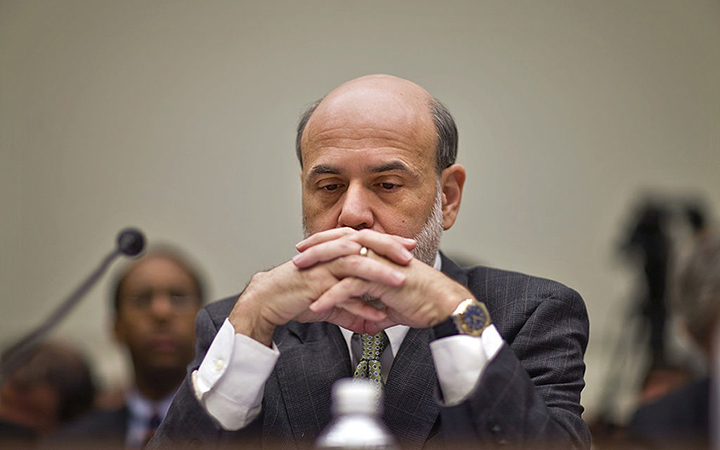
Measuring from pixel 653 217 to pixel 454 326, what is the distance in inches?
127

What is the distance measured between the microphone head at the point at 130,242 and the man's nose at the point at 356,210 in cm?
53

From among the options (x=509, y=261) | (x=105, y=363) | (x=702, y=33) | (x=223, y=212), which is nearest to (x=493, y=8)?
(x=702, y=33)

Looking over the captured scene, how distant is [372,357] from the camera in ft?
6.19

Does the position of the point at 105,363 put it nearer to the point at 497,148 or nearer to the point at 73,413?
the point at 73,413

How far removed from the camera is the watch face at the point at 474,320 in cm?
152

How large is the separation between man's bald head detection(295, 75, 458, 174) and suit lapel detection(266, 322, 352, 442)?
0.48m

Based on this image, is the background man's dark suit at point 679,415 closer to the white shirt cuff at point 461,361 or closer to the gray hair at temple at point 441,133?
the white shirt cuff at point 461,361

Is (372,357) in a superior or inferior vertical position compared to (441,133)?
inferior

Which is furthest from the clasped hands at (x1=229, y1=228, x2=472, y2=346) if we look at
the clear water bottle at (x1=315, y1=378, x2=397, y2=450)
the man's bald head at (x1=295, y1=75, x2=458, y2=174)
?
the clear water bottle at (x1=315, y1=378, x2=397, y2=450)

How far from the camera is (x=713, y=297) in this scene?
1.84 metres

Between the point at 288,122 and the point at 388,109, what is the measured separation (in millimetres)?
3264

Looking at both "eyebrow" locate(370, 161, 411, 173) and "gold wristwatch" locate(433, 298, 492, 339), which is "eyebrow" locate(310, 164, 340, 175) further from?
"gold wristwatch" locate(433, 298, 492, 339)

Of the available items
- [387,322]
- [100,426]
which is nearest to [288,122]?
[100,426]

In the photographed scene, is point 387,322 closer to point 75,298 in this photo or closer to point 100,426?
point 75,298
